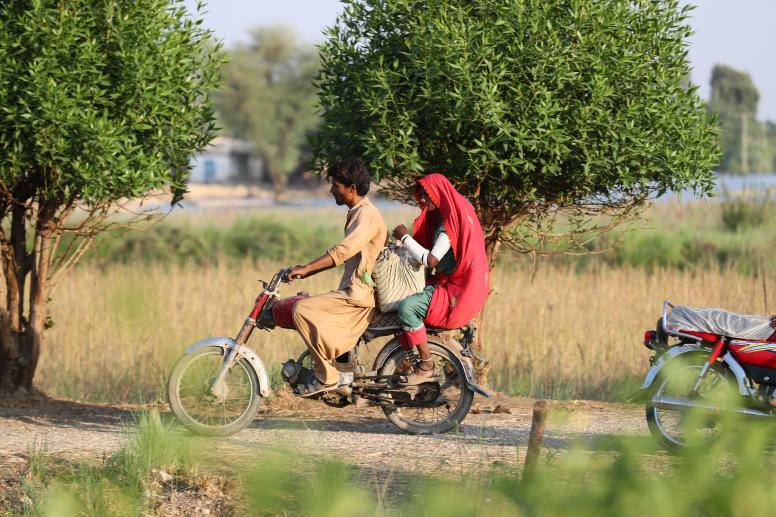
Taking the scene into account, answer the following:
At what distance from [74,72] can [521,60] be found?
3.32 meters

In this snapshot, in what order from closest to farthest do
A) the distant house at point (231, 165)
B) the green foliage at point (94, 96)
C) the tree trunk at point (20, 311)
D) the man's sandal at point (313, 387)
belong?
1. the man's sandal at point (313, 387)
2. the green foliage at point (94, 96)
3. the tree trunk at point (20, 311)
4. the distant house at point (231, 165)

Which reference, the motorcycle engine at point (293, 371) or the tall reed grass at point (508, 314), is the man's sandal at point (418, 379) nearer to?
the motorcycle engine at point (293, 371)

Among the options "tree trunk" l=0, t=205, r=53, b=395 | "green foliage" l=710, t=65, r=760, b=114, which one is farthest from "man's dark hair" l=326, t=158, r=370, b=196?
"green foliage" l=710, t=65, r=760, b=114

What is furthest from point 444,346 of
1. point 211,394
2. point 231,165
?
point 231,165

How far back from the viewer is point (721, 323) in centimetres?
661

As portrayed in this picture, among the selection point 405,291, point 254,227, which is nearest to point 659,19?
point 405,291

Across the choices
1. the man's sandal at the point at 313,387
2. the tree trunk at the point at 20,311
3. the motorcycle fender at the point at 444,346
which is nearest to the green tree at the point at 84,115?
the tree trunk at the point at 20,311

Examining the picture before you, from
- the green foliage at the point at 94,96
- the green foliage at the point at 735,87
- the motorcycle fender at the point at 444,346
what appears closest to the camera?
the motorcycle fender at the point at 444,346

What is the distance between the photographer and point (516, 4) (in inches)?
309

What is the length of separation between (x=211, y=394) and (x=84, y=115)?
8.03 feet

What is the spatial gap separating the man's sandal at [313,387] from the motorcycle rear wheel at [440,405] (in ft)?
1.29

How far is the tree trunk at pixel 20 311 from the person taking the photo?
9.31 m

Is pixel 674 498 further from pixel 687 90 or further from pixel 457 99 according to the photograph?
pixel 687 90

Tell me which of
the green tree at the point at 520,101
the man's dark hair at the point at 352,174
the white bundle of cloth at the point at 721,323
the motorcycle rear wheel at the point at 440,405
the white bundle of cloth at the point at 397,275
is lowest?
the motorcycle rear wheel at the point at 440,405
